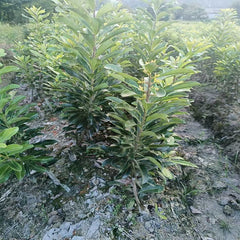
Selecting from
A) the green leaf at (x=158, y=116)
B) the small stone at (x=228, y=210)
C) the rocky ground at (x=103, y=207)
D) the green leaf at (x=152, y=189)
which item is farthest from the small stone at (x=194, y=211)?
the green leaf at (x=158, y=116)

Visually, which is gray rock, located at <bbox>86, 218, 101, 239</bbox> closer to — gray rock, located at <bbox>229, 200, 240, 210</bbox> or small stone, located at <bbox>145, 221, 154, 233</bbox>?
small stone, located at <bbox>145, 221, 154, 233</bbox>

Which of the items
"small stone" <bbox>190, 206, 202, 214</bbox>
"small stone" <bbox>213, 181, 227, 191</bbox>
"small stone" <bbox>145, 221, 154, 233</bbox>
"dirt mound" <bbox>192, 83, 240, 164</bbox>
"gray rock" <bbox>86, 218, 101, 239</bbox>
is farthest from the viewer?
"dirt mound" <bbox>192, 83, 240, 164</bbox>

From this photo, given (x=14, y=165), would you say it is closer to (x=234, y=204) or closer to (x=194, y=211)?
(x=194, y=211)

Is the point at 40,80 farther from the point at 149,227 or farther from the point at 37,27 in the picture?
the point at 149,227

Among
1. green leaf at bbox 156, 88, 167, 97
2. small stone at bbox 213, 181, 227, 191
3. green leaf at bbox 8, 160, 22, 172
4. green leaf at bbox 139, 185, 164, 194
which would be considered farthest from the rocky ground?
green leaf at bbox 156, 88, 167, 97

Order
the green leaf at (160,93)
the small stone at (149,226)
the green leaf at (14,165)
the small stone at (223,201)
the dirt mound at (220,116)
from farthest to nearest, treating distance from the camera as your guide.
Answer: the dirt mound at (220,116) → the small stone at (223,201) → the small stone at (149,226) → the green leaf at (14,165) → the green leaf at (160,93)

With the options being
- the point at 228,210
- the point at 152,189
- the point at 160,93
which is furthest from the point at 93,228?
the point at 228,210

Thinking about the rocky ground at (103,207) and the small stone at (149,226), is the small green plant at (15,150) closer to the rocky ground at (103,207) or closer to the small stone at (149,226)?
the rocky ground at (103,207)

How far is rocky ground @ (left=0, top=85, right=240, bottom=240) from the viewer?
1746 millimetres

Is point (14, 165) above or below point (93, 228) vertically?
above

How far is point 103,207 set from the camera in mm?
1892

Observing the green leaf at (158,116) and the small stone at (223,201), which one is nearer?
the green leaf at (158,116)

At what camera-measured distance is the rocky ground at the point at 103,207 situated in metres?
1.75

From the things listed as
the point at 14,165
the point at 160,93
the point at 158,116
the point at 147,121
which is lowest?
the point at 14,165
